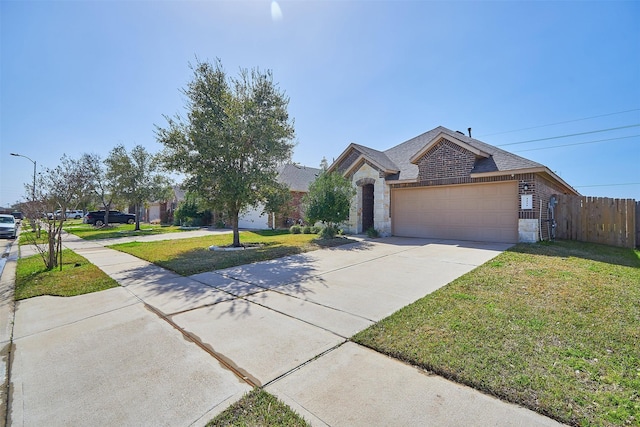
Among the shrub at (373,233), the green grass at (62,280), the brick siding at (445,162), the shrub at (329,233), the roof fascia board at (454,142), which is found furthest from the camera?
the shrub at (373,233)

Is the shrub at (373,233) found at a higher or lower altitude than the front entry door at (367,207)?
lower

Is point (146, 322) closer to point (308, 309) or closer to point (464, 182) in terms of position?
point (308, 309)

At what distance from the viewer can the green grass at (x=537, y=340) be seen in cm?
232

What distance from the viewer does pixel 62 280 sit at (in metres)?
6.50

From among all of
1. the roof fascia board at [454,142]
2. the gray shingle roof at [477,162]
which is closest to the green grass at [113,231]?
the gray shingle roof at [477,162]

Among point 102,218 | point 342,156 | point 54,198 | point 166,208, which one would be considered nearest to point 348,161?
point 342,156

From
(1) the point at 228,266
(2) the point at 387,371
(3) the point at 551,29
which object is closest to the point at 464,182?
(3) the point at 551,29

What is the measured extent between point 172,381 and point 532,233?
12226 mm

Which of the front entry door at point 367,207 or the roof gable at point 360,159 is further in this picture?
the front entry door at point 367,207

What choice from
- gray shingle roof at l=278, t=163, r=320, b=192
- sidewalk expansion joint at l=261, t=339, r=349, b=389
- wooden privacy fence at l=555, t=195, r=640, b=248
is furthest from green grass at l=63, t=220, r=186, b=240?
wooden privacy fence at l=555, t=195, r=640, b=248

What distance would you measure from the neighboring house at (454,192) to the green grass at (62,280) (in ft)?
37.0

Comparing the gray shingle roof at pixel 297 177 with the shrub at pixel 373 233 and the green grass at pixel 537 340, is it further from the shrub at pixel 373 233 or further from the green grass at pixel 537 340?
the green grass at pixel 537 340

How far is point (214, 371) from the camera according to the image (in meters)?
2.83

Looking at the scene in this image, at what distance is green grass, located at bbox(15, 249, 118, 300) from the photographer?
5711 millimetres
